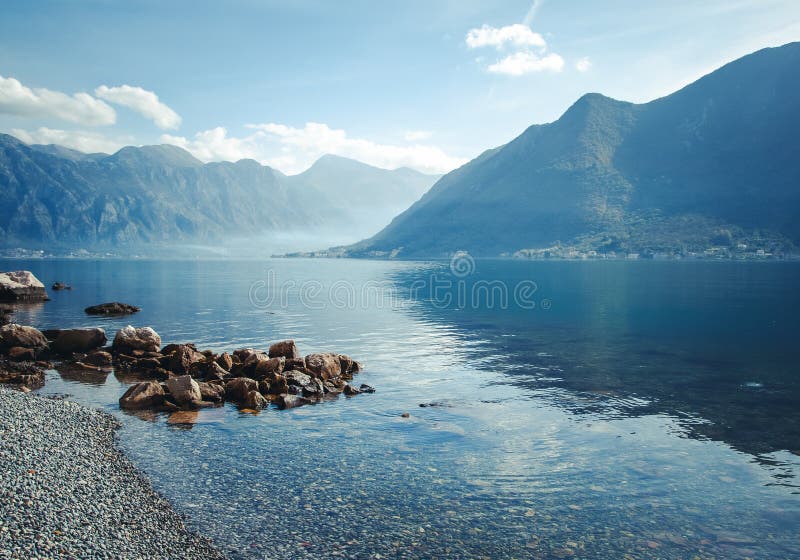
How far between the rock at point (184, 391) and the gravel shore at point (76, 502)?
→ 5257 millimetres

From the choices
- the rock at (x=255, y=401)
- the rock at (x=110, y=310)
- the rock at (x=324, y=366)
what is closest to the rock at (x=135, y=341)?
the rock at (x=324, y=366)

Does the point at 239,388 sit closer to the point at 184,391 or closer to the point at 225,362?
the point at 184,391

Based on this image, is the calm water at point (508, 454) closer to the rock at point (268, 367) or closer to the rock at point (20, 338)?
the rock at point (268, 367)

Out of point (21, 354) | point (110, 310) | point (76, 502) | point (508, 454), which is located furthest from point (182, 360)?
point (110, 310)

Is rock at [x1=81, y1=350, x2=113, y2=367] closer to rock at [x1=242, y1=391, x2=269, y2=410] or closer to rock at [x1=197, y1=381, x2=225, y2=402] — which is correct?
rock at [x1=197, y1=381, x2=225, y2=402]

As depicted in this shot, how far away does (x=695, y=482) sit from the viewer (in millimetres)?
19938

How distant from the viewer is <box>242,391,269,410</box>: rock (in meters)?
29.3

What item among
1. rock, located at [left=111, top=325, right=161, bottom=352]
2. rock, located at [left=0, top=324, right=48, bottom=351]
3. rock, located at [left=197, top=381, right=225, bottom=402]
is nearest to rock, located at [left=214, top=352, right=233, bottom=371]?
rock, located at [left=197, top=381, right=225, bottom=402]

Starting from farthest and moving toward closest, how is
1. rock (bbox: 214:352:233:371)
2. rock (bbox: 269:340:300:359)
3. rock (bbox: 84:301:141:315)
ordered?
rock (bbox: 84:301:141:315) → rock (bbox: 269:340:300:359) → rock (bbox: 214:352:233:371)

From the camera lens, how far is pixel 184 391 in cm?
2916

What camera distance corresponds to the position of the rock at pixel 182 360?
36625mm

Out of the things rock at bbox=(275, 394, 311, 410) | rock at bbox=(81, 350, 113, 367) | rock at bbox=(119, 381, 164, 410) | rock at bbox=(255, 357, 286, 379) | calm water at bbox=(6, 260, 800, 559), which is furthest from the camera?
rock at bbox=(81, 350, 113, 367)

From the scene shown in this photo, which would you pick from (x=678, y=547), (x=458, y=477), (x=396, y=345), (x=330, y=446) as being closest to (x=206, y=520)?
(x=330, y=446)

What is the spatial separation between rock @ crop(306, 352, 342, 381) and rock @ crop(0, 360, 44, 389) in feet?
57.4
